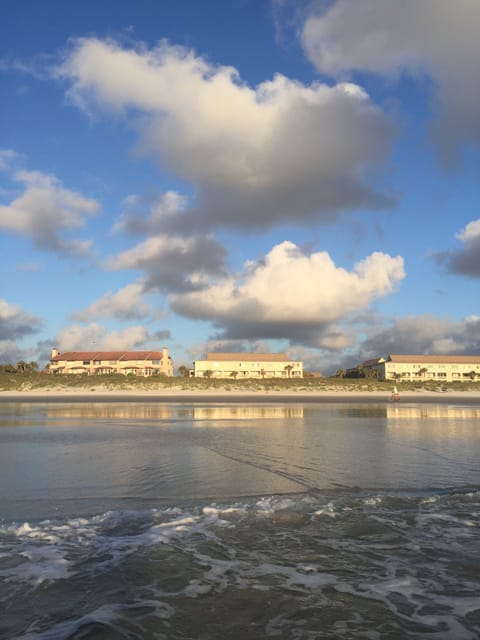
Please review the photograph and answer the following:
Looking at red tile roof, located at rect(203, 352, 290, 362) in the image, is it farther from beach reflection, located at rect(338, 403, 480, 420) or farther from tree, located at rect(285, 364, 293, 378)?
beach reflection, located at rect(338, 403, 480, 420)

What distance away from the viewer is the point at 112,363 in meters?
122

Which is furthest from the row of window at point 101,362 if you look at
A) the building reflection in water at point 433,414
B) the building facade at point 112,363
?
the building reflection in water at point 433,414

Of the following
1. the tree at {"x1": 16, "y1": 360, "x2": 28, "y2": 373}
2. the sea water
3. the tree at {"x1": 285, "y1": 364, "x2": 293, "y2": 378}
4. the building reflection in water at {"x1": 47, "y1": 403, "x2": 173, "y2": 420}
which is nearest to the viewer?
the sea water

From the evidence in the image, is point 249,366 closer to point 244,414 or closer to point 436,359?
point 436,359

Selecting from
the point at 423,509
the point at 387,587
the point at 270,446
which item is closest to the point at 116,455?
the point at 270,446

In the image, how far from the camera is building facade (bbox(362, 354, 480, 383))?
143m

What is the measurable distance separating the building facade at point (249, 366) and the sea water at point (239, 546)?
114381mm

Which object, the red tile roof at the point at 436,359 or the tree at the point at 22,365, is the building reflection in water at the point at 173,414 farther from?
the red tile roof at the point at 436,359

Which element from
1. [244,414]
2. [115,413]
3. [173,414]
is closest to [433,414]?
[244,414]

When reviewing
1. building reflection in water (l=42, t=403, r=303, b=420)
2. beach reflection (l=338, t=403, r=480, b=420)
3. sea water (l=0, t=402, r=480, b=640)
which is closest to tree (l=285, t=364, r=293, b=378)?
beach reflection (l=338, t=403, r=480, b=420)

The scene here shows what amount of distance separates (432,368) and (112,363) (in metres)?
92.4

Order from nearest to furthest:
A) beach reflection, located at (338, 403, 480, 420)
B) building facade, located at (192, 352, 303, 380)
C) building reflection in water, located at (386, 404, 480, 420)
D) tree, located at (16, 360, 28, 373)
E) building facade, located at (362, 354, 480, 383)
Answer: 1. beach reflection, located at (338, 403, 480, 420)
2. building reflection in water, located at (386, 404, 480, 420)
3. tree, located at (16, 360, 28, 373)
4. building facade, located at (192, 352, 303, 380)
5. building facade, located at (362, 354, 480, 383)

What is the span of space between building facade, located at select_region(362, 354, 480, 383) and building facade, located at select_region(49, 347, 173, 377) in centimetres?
6509

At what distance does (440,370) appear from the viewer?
475ft
